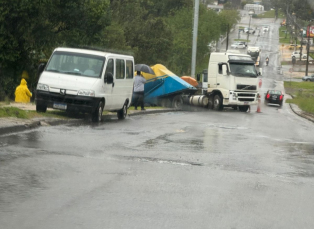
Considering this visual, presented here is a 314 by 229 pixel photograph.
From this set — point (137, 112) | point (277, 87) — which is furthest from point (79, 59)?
point (277, 87)

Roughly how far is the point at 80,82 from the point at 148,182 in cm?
1040

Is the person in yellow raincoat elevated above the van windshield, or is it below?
below

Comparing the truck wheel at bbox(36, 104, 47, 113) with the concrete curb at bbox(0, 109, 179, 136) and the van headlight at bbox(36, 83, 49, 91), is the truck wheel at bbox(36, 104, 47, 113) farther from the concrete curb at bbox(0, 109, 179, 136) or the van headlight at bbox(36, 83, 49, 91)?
the concrete curb at bbox(0, 109, 179, 136)

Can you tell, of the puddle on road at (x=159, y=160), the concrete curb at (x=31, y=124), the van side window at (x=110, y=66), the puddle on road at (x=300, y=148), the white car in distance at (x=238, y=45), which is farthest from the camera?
the white car in distance at (x=238, y=45)

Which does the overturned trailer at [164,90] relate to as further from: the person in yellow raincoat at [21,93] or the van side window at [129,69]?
the person in yellow raincoat at [21,93]

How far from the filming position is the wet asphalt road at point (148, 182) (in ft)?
22.3

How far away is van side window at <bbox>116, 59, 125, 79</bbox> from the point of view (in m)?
21.0

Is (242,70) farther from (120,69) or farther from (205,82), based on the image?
(120,69)

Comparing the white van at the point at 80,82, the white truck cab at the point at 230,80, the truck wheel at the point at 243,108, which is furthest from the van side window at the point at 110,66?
the truck wheel at the point at 243,108

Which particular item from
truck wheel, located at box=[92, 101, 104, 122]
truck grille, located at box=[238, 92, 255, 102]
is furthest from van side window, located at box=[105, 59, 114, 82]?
truck grille, located at box=[238, 92, 255, 102]

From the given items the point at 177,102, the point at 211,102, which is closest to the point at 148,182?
the point at 177,102

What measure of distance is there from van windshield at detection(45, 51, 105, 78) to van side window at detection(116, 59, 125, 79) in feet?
3.85

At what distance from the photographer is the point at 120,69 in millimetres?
21359

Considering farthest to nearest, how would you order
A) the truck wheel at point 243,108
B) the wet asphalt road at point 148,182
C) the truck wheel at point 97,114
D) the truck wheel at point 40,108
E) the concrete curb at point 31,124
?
the truck wheel at point 243,108, the truck wheel at point 97,114, the truck wheel at point 40,108, the concrete curb at point 31,124, the wet asphalt road at point 148,182
